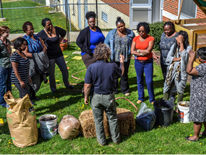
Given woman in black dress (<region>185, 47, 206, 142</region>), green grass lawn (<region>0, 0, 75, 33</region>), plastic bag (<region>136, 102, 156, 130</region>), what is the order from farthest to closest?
green grass lawn (<region>0, 0, 75, 33</region>) < plastic bag (<region>136, 102, 156, 130</region>) < woman in black dress (<region>185, 47, 206, 142</region>)

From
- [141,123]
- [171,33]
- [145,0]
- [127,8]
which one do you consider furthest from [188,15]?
[141,123]

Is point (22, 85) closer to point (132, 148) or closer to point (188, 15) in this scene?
point (132, 148)

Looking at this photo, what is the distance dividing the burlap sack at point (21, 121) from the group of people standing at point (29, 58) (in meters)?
0.91

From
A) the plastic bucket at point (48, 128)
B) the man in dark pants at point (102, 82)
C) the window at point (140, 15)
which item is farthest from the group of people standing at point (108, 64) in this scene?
the window at point (140, 15)

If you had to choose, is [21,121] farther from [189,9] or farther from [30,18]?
[30,18]

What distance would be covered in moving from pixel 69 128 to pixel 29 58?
228 centimetres

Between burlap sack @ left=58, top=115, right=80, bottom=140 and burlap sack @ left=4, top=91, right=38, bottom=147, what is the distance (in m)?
0.52

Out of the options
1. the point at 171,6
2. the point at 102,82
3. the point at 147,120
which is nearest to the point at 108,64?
the point at 102,82

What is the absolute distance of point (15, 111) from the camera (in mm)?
4684

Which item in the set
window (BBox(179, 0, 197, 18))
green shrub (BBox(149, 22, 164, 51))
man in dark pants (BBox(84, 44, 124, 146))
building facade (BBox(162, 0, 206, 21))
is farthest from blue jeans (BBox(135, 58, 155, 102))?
window (BBox(179, 0, 197, 18))

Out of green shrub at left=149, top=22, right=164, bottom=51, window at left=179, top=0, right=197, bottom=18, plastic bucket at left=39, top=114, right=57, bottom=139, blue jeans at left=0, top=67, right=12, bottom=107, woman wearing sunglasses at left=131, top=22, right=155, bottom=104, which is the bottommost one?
plastic bucket at left=39, top=114, right=57, bottom=139

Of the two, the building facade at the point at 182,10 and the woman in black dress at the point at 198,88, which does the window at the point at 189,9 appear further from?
the woman in black dress at the point at 198,88

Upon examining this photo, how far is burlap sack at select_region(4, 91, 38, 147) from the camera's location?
4.69 meters

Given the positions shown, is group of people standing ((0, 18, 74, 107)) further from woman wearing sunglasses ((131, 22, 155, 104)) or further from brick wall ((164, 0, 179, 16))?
brick wall ((164, 0, 179, 16))
